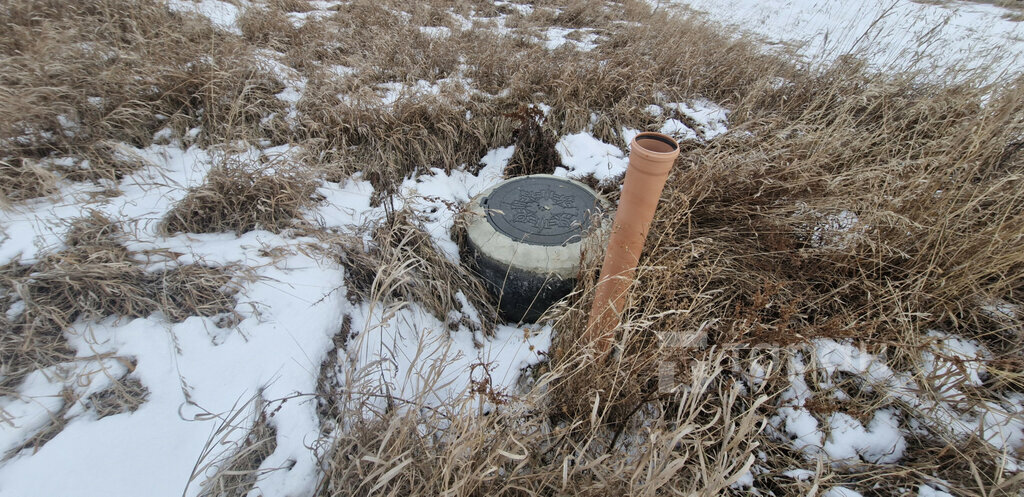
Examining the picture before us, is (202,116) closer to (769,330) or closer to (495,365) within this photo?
(495,365)

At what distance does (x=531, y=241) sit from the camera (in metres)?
2.35

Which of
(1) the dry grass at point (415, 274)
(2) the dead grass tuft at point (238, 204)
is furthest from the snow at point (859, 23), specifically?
(2) the dead grass tuft at point (238, 204)

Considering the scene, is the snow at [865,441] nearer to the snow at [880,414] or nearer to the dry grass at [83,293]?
the snow at [880,414]

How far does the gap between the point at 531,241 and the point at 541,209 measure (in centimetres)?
32

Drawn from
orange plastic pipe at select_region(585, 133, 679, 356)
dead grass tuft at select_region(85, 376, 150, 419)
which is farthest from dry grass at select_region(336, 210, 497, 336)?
dead grass tuft at select_region(85, 376, 150, 419)

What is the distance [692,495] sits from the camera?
3.60 feet

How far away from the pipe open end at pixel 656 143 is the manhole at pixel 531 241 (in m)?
0.76

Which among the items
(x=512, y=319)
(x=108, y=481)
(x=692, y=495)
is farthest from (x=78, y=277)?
(x=692, y=495)

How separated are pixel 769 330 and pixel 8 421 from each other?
2880 millimetres

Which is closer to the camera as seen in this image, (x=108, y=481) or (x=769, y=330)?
(x=108, y=481)

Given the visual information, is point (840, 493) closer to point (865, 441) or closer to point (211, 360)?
point (865, 441)

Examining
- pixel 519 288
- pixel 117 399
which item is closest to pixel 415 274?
pixel 519 288

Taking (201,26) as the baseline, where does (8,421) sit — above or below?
below

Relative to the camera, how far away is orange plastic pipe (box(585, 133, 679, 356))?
1249 millimetres
